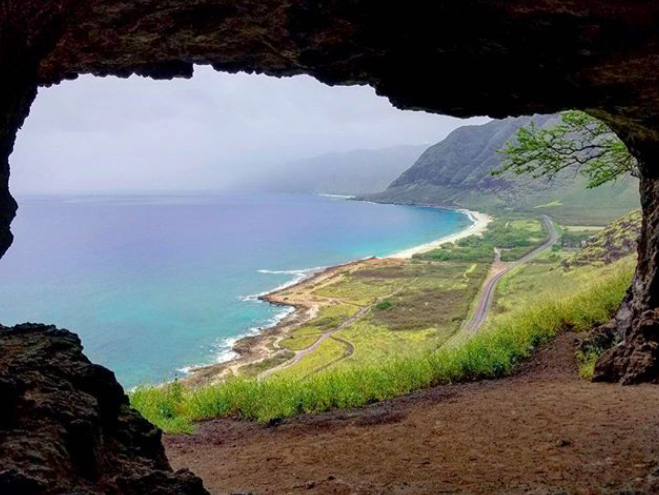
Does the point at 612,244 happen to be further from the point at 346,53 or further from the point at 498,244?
the point at 346,53

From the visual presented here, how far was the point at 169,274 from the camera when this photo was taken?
89.0 meters

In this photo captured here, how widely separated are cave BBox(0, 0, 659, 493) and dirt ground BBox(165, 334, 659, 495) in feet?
9.79

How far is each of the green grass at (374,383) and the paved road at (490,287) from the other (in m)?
23.7

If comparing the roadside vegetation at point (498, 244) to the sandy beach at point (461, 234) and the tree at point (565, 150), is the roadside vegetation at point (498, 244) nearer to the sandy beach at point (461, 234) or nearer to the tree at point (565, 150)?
the sandy beach at point (461, 234)

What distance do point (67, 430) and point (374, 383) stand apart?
915 centimetres

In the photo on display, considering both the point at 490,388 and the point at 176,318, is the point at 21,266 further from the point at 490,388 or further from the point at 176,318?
the point at 490,388

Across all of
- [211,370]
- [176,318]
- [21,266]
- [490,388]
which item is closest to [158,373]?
[211,370]

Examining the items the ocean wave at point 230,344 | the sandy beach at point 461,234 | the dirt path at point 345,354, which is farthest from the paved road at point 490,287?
the ocean wave at point 230,344

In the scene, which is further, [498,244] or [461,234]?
[461,234]

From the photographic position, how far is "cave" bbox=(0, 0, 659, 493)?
479 centimetres

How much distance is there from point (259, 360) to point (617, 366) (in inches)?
1152

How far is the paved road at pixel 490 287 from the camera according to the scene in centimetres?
4113

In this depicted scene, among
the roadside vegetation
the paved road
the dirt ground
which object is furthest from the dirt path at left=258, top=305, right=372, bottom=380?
the roadside vegetation

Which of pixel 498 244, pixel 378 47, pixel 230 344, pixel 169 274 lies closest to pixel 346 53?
pixel 378 47
